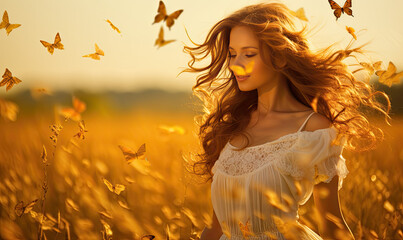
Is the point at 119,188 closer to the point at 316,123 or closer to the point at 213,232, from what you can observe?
the point at 213,232

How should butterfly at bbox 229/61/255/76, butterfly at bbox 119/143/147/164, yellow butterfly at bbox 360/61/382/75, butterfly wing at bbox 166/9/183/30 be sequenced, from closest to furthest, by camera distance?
butterfly wing at bbox 166/9/183/30
butterfly at bbox 119/143/147/164
butterfly at bbox 229/61/255/76
yellow butterfly at bbox 360/61/382/75

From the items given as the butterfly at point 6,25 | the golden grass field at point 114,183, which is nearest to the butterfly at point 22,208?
the golden grass field at point 114,183

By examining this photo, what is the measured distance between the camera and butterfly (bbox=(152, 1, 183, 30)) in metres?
1.62

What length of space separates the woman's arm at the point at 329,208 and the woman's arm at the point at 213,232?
63 cm

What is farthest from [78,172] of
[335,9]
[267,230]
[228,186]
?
[335,9]

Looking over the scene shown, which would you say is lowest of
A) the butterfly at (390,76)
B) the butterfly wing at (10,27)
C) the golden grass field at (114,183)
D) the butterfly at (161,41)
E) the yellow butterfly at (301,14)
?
the golden grass field at (114,183)

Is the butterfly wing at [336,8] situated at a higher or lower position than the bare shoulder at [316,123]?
higher

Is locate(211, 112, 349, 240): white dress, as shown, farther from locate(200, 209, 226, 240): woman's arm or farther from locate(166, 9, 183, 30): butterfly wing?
locate(166, 9, 183, 30): butterfly wing

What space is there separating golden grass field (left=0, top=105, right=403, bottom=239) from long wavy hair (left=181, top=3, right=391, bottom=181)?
20 cm

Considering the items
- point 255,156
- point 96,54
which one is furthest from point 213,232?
point 96,54

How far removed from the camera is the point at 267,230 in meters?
2.35

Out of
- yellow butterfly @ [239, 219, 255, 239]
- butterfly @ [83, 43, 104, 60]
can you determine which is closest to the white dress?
yellow butterfly @ [239, 219, 255, 239]

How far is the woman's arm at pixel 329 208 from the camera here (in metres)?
2.19

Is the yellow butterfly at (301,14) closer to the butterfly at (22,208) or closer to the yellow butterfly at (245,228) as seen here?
the yellow butterfly at (245,228)
